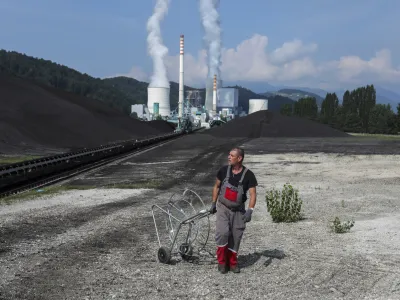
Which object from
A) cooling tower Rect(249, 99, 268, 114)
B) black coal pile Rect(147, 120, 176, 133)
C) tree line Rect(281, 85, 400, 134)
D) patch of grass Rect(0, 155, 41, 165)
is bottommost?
patch of grass Rect(0, 155, 41, 165)

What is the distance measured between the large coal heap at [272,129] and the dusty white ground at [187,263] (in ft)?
164

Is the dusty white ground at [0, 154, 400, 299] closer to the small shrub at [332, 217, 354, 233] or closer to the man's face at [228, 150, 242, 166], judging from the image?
the small shrub at [332, 217, 354, 233]

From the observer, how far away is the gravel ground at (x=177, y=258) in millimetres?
6090

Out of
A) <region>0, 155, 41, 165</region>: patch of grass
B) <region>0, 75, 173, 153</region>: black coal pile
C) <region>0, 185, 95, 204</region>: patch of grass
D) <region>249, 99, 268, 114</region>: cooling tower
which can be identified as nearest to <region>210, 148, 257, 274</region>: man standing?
<region>0, 185, 95, 204</region>: patch of grass

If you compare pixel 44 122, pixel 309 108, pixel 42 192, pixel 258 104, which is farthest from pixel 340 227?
pixel 258 104

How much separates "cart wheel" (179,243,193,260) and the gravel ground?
11 centimetres

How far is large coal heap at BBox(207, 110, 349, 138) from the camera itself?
A: 63.6 metres

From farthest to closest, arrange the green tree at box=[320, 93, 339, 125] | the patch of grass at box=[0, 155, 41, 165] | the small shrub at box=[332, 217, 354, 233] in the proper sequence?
the green tree at box=[320, 93, 339, 125], the patch of grass at box=[0, 155, 41, 165], the small shrub at box=[332, 217, 354, 233]

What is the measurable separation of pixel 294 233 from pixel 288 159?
2072 centimetres

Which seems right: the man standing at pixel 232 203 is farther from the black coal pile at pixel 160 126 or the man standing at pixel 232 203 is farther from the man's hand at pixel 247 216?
the black coal pile at pixel 160 126

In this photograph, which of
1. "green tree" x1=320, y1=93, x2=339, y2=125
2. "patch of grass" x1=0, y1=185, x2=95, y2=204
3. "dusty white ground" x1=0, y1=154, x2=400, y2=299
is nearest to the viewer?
"dusty white ground" x1=0, y1=154, x2=400, y2=299

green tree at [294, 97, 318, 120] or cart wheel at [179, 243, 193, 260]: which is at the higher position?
green tree at [294, 97, 318, 120]

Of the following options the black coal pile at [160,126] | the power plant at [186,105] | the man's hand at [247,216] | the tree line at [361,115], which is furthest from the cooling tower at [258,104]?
the man's hand at [247,216]

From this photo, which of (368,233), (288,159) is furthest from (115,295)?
(288,159)
